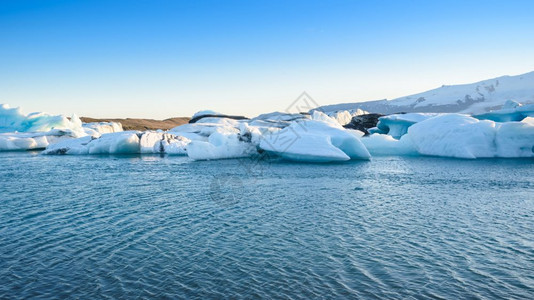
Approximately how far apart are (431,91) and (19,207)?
395 feet

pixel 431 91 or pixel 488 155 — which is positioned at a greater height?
pixel 431 91

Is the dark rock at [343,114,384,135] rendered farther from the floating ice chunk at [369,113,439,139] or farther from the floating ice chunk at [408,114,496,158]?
the floating ice chunk at [408,114,496,158]

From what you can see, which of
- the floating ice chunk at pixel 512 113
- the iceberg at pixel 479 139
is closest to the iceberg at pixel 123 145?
the iceberg at pixel 479 139

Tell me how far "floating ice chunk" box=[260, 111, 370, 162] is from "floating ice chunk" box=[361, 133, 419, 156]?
13.0 ft

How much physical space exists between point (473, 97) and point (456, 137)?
79.8m

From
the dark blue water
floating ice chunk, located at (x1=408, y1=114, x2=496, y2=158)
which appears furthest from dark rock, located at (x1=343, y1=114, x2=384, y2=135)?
the dark blue water

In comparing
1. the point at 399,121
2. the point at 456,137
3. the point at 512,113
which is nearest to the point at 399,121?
the point at 399,121

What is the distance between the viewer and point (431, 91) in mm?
117375

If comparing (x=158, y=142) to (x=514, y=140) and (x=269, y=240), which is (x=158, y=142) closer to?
(x=514, y=140)

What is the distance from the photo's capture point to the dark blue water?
5.37 m

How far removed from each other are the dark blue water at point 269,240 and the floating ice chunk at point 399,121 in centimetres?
2215

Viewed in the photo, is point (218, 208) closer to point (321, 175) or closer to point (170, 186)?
point (170, 186)

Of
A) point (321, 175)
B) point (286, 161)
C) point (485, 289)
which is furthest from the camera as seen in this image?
point (286, 161)

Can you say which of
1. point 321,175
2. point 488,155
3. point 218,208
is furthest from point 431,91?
point 218,208
